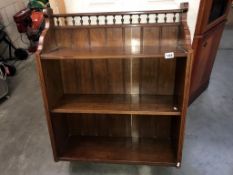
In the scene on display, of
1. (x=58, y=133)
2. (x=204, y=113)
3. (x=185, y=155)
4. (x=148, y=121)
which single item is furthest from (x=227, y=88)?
(x=58, y=133)

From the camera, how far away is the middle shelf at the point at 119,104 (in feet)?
4.94

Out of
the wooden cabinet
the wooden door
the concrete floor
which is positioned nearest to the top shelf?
the wooden cabinet

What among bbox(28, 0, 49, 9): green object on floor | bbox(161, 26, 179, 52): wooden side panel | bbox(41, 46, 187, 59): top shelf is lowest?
bbox(28, 0, 49, 9): green object on floor

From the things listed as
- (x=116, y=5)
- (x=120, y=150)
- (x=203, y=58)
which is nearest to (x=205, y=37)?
(x=203, y=58)

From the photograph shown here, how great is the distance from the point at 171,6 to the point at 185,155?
1194 mm

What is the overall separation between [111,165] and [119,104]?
0.58 meters

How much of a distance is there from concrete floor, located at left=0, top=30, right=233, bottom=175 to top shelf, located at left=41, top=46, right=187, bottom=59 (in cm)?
95

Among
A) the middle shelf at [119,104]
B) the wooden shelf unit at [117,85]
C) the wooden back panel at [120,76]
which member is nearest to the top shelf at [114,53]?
the wooden shelf unit at [117,85]

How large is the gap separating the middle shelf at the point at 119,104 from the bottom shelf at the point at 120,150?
401mm

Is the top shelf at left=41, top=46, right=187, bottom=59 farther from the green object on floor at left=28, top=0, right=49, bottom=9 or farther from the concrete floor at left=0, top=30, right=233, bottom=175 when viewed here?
the green object on floor at left=28, top=0, right=49, bottom=9

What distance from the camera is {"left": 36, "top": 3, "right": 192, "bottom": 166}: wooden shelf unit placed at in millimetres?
1455

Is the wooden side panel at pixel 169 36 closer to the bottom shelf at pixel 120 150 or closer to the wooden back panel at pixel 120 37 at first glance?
the wooden back panel at pixel 120 37

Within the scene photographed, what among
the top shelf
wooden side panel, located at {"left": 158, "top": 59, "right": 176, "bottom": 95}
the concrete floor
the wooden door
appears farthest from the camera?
the wooden door

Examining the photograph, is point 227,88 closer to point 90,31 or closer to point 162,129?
point 162,129
